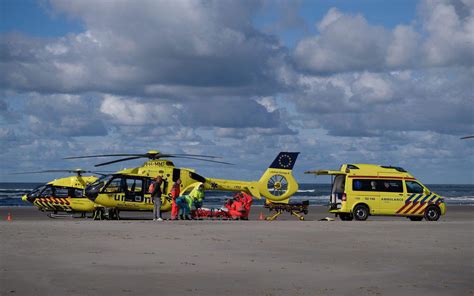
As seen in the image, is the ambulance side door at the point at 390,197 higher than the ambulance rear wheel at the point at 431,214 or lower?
higher

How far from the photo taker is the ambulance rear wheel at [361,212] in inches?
1182

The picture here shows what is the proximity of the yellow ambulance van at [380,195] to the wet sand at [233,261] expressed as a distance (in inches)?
280

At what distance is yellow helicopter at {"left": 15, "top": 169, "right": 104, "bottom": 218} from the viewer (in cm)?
3544

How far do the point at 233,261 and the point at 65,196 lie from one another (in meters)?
23.1

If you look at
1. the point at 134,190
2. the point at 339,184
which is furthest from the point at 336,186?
the point at 134,190

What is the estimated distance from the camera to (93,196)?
31.6m

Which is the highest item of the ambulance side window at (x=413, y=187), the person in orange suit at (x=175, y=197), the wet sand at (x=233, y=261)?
the ambulance side window at (x=413, y=187)

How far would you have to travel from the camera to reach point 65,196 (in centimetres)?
3641

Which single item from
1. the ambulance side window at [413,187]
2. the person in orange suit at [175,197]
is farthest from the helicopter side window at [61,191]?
the ambulance side window at [413,187]

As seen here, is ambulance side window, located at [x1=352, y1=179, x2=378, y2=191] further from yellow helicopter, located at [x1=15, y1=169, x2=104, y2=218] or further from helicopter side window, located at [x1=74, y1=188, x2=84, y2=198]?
helicopter side window, located at [x1=74, y1=188, x2=84, y2=198]

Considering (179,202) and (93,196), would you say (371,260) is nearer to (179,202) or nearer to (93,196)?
(179,202)

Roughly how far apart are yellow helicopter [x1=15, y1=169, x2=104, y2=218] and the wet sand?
1258 centimetres

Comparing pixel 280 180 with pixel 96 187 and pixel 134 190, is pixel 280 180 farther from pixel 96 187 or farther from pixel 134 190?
pixel 96 187

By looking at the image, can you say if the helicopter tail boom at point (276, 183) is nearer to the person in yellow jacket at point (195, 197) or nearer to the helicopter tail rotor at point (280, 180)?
the helicopter tail rotor at point (280, 180)
